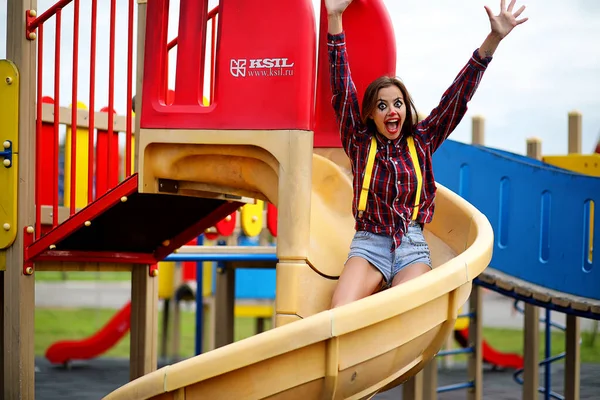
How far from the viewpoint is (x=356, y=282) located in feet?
9.95

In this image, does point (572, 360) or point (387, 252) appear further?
point (572, 360)

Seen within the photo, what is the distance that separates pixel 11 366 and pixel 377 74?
2.22 meters

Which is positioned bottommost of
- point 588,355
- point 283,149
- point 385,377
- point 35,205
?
point 588,355

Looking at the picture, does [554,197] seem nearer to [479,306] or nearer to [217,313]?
[479,306]

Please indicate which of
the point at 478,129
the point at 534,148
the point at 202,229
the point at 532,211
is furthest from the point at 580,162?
the point at 202,229

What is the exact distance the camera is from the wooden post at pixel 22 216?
13.2ft

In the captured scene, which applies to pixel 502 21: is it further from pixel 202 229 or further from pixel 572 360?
pixel 572 360

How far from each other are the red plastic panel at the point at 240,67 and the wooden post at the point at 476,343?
11.1 ft

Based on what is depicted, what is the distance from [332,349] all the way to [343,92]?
1.05m

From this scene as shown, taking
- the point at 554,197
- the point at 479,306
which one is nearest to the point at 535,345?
the point at 479,306

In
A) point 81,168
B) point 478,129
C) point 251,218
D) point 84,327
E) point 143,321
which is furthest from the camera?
point 84,327

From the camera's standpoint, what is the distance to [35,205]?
13.8 feet

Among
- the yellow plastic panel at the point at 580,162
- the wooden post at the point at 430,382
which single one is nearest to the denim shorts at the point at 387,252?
the wooden post at the point at 430,382

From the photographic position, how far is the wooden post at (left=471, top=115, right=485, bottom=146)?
6824 mm
